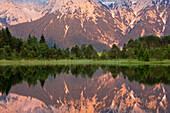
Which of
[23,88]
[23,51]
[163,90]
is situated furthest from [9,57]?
[163,90]

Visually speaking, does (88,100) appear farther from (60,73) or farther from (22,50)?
(22,50)

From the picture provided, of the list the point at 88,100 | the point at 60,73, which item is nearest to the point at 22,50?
the point at 60,73

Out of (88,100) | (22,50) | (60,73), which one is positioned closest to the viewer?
(88,100)

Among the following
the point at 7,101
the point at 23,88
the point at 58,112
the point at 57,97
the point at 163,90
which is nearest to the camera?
the point at 58,112

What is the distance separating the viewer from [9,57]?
13075cm

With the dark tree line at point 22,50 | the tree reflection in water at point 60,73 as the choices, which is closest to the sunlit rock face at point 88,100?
the tree reflection in water at point 60,73

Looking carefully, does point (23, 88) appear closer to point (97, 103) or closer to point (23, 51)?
point (97, 103)

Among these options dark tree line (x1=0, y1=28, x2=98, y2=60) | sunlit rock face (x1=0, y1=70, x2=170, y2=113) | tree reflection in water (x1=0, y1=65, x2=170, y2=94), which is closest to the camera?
sunlit rock face (x1=0, y1=70, x2=170, y2=113)

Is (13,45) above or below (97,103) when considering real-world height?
above

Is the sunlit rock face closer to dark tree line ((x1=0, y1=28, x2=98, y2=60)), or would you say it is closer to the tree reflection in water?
the tree reflection in water

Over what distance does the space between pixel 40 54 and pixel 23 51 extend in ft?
36.6

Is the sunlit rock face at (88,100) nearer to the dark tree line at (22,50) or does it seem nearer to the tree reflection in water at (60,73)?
the tree reflection in water at (60,73)

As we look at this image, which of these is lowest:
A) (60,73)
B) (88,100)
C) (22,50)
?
(88,100)

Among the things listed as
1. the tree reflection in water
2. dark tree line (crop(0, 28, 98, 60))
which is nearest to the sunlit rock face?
the tree reflection in water
